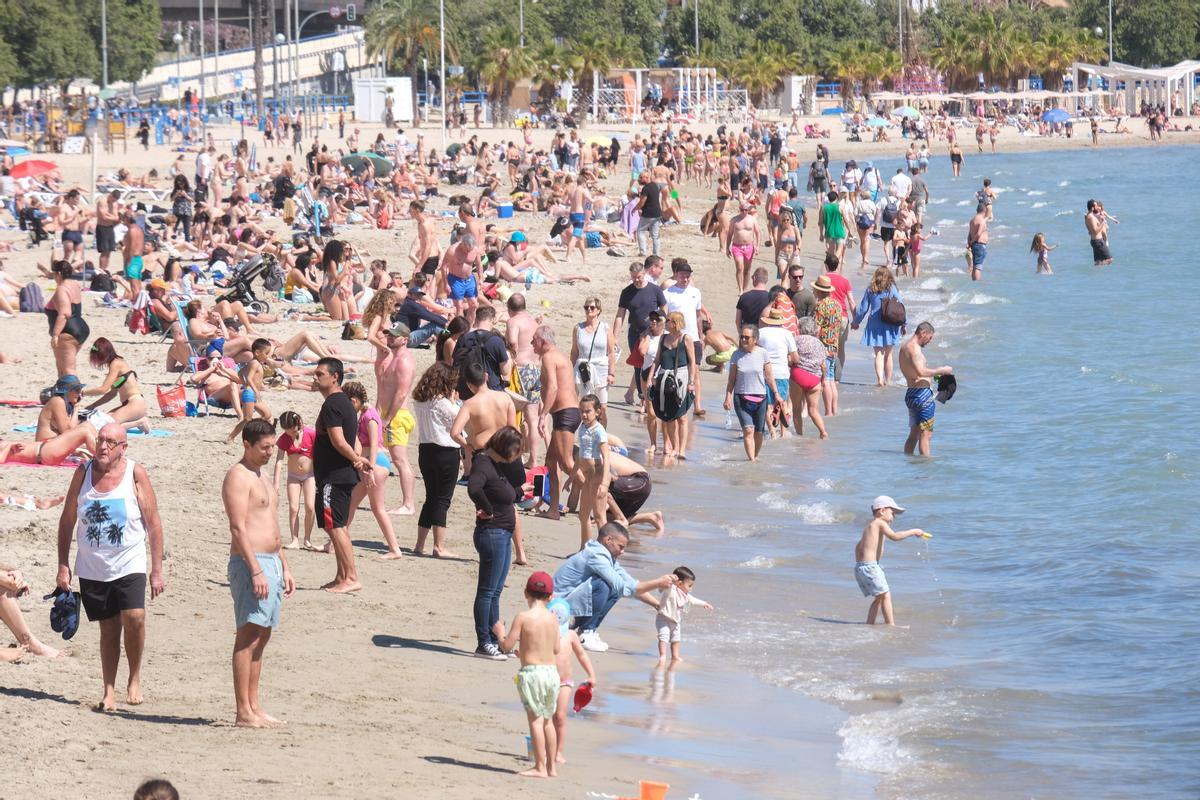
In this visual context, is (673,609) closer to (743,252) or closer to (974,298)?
(743,252)

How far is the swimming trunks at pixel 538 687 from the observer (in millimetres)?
7262

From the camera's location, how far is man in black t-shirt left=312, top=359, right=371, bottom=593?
961 centimetres

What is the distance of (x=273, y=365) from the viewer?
635 inches

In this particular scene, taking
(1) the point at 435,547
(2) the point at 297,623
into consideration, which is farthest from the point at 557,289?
(2) the point at 297,623

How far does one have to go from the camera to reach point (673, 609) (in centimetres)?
968

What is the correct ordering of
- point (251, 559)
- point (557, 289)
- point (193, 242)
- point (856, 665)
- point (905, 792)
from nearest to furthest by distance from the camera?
1. point (251, 559)
2. point (905, 792)
3. point (856, 665)
4. point (557, 289)
5. point (193, 242)

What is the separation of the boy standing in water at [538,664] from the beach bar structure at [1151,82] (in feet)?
273

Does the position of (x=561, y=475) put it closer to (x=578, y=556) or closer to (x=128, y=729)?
(x=578, y=556)

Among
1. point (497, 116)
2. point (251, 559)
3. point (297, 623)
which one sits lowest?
point (297, 623)

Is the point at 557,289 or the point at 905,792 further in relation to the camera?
the point at 557,289

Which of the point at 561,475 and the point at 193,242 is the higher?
the point at 193,242

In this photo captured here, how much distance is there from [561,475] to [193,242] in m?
15.6

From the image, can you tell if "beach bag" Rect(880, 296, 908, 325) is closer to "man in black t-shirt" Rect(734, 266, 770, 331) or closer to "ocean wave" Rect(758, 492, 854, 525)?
"man in black t-shirt" Rect(734, 266, 770, 331)

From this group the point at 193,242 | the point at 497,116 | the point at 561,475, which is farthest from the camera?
the point at 497,116
